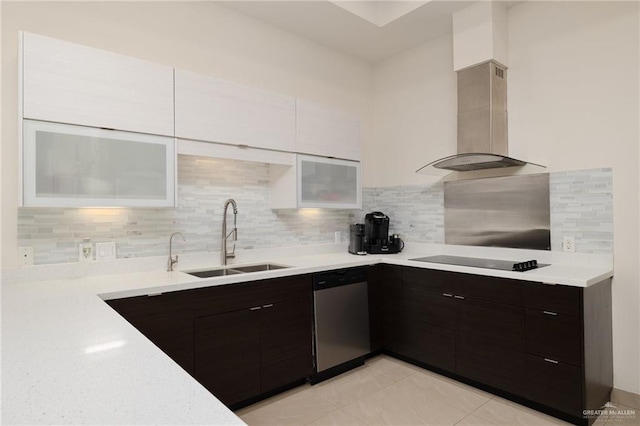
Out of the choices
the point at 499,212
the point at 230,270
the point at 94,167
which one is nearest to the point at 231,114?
the point at 94,167

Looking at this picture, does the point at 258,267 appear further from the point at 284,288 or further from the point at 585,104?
the point at 585,104

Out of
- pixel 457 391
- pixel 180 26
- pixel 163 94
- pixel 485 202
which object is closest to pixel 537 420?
pixel 457 391

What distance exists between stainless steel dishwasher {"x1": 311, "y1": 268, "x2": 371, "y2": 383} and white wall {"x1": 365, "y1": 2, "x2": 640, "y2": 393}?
5.03 ft

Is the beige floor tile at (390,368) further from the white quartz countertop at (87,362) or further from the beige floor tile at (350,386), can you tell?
the white quartz countertop at (87,362)

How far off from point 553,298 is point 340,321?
56.4 inches

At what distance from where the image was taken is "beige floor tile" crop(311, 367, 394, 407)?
2594mm

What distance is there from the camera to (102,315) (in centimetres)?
146

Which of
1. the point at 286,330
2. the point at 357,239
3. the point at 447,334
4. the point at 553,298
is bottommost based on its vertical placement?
the point at 447,334

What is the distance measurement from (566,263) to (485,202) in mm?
744

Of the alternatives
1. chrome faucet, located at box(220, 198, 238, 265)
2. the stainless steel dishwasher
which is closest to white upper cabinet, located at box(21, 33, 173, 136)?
chrome faucet, located at box(220, 198, 238, 265)

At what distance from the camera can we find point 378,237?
3.69 meters

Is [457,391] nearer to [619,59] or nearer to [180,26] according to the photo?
[619,59]

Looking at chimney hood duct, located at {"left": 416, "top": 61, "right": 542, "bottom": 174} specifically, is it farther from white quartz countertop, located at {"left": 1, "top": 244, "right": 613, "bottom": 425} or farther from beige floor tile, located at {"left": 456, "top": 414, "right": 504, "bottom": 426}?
beige floor tile, located at {"left": 456, "top": 414, "right": 504, "bottom": 426}

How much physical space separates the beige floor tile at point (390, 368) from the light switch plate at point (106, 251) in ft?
6.74
